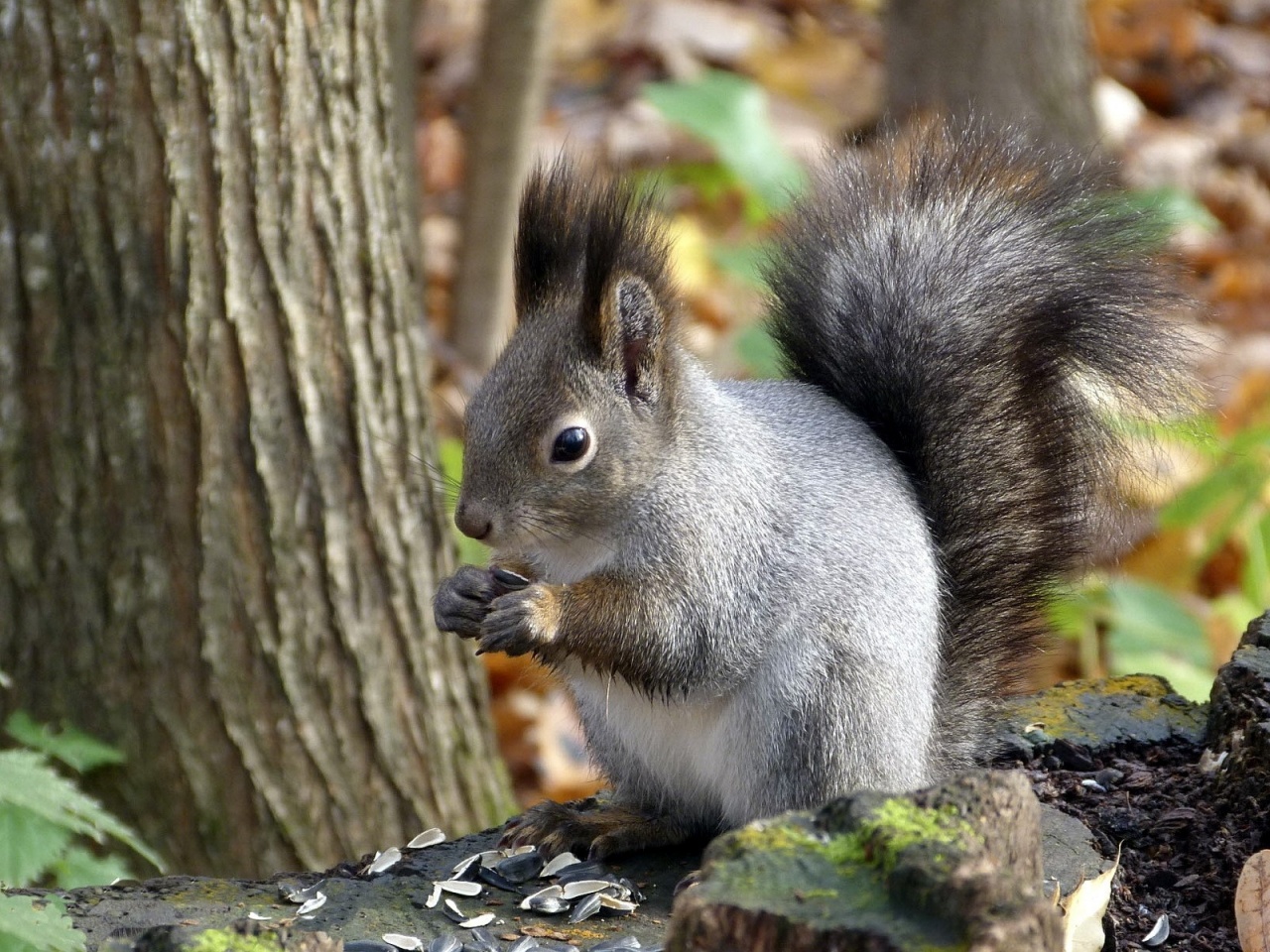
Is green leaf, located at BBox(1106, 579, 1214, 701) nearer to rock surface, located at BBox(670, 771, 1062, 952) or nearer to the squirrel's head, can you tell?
the squirrel's head

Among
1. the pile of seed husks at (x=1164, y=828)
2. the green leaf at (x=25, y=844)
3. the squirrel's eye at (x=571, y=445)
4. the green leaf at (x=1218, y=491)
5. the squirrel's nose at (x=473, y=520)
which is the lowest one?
the pile of seed husks at (x=1164, y=828)

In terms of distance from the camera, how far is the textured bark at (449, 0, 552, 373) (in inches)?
133

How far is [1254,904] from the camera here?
4.56 ft

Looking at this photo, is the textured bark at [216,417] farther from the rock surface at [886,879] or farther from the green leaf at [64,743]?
the rock surface at [886,879]

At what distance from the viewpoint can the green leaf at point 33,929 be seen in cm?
Result: 116

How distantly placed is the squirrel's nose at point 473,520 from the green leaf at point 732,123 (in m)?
2.17

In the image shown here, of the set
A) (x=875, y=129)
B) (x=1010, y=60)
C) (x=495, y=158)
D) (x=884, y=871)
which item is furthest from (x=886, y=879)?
(x=1010, y=60)

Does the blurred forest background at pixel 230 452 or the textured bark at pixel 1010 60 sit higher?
the textured bark at pixel 1010 60

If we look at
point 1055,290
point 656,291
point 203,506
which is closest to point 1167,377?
point 1055,290

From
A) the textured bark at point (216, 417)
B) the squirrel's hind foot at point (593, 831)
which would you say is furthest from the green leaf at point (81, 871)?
the squirrel's hind foot at point (593, 831)

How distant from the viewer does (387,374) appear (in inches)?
87.8

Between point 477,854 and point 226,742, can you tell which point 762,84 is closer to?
point 226,742

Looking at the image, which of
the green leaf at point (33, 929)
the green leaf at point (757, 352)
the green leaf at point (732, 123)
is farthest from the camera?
the green leaf at point (732, 123)

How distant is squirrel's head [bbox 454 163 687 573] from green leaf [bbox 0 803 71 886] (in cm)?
55
